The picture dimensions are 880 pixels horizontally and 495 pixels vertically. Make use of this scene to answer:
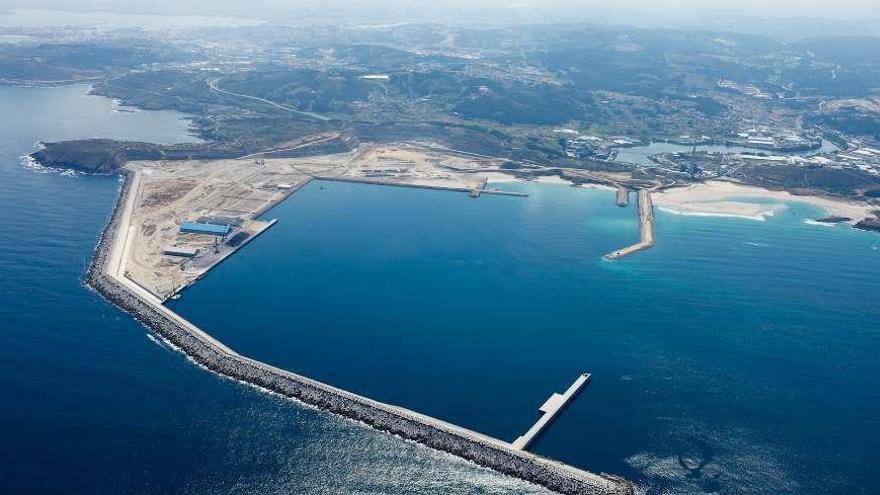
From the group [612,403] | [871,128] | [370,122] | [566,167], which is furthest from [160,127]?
[871,128]

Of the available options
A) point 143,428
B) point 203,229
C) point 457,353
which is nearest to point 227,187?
point 203,229

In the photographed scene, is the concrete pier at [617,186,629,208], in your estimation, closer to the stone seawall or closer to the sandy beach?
the sandy beach

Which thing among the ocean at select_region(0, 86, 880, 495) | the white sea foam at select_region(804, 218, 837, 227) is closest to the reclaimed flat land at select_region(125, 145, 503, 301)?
the ocean at select_region(0, 86, 880, 495)

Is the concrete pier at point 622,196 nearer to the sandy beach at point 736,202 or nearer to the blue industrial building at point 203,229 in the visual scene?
the sandy beach at point 736,202

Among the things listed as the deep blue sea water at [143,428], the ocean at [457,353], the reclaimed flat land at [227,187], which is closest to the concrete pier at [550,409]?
the ocean at [457,353]

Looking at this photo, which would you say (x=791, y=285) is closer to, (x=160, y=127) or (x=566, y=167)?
(x=566, y=167)
